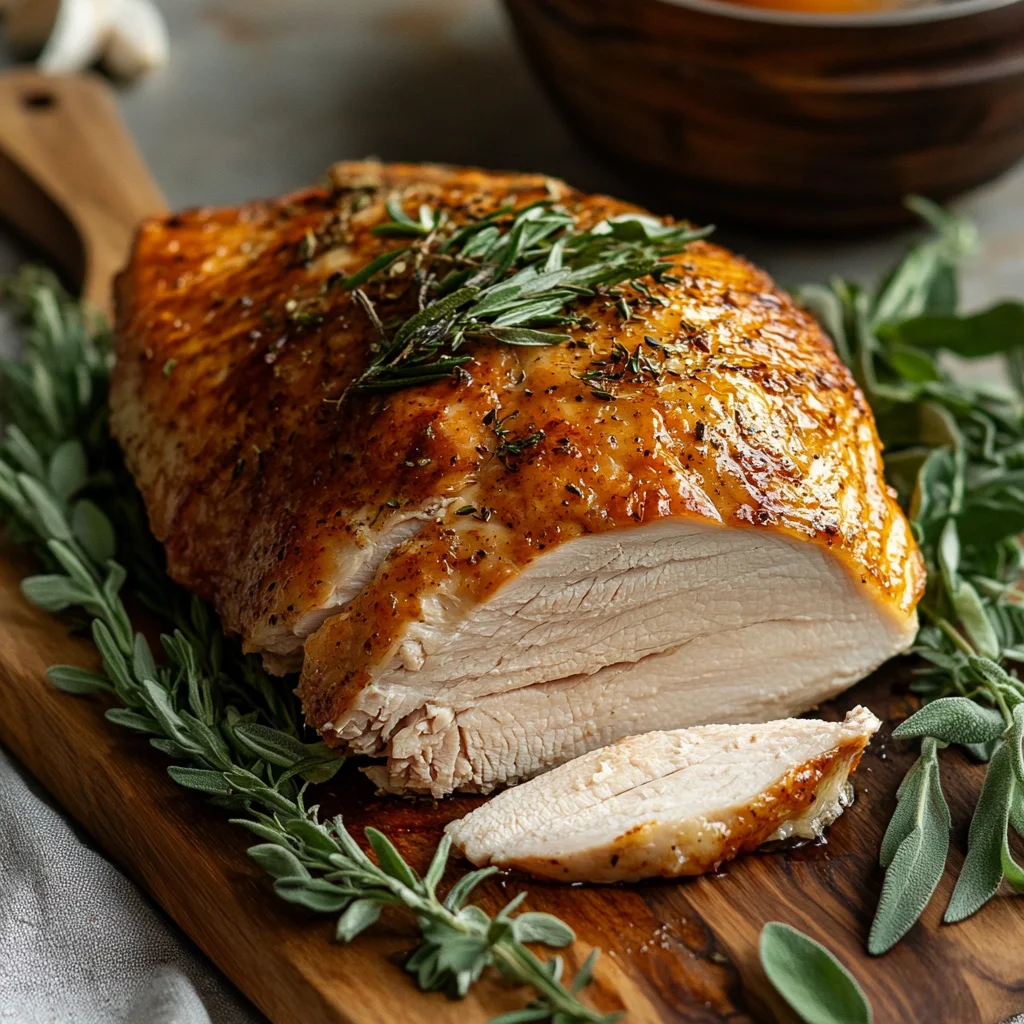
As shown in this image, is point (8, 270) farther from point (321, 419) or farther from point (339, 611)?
point (339, 611)

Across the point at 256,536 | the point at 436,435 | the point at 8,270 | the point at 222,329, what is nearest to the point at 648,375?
the point at 436,435

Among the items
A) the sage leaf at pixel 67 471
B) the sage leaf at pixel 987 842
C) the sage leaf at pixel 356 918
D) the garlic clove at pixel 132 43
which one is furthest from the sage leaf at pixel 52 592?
the garlic clove at pixel 132 43

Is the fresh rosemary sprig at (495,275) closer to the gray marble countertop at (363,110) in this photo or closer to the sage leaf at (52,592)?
the sage leaf at (52,592)

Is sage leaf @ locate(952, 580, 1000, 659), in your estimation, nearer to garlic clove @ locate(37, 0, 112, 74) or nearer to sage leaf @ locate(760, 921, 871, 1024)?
sage leaf @ locate(760, 921, 871, 1024)

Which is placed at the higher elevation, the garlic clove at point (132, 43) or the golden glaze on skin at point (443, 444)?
the garlic clove at point (132, 43)

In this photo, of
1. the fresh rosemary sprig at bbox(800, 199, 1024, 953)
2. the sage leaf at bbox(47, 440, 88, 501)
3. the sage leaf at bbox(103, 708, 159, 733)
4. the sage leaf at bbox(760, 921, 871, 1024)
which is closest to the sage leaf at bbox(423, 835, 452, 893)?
the sage leaf at bbox(760, 921, 871, 1024)
